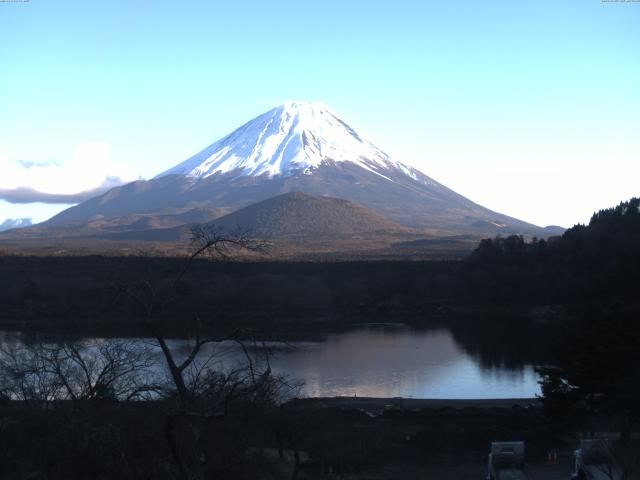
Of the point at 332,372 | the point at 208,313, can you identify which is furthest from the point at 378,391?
the point at 208,313

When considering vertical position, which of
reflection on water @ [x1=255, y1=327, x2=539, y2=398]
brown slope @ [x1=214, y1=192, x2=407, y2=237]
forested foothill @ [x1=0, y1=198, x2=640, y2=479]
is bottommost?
reflection on water @ [x1=255, y1=327, x2=539, y2=398]

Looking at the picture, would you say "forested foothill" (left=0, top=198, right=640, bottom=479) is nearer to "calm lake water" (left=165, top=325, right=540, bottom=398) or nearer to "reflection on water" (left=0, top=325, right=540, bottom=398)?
"reflection on water" (left=0, top=325, right=540, bottom=398)

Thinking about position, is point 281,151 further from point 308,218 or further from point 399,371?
point 399,371

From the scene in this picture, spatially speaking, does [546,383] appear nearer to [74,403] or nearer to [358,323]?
[74,403]

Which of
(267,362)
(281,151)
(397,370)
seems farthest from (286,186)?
(267,362)

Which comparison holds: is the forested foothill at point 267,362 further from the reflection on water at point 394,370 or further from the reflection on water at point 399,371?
the reflection on water at point 399,371

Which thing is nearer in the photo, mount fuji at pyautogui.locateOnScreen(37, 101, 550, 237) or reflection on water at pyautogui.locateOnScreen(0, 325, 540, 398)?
reflection on water at pyautogui.locateOnScreen(0, 325, 540, 398)

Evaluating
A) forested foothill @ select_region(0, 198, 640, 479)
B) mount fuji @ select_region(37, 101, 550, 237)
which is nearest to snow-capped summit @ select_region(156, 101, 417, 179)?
mount fuji @ select_region(37, 101, 550, 237)

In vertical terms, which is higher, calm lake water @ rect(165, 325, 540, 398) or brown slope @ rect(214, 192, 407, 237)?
brown slope @ rect(214, 192, 407, 237)
